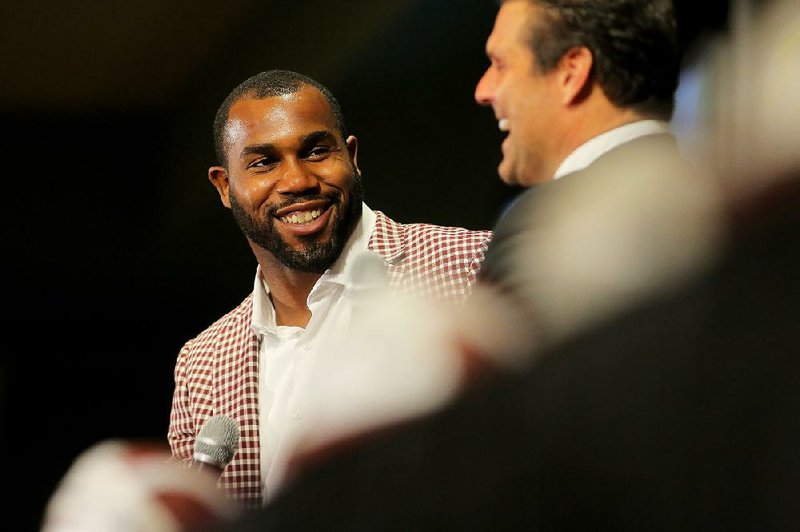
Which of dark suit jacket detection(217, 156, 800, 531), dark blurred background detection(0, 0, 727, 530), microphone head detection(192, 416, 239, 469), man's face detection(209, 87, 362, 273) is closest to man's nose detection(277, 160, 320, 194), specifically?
man's face detection(209, 87, 362, 273)

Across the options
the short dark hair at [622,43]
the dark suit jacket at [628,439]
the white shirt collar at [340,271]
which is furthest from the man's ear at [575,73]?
the white shirt collar at [340,271]

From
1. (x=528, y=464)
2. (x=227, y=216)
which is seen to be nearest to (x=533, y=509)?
(x=528, y=464)

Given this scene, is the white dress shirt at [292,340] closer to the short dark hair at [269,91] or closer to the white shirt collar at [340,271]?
the white shirt collar at [340,271]

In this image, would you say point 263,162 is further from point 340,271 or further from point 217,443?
point 217,443

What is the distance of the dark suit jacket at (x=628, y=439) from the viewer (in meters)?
0.22

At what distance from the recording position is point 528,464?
0.23 metres

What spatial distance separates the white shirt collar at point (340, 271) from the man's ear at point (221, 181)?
13 cm

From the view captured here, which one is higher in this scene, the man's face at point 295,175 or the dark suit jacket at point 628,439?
the man's face at point 295,175

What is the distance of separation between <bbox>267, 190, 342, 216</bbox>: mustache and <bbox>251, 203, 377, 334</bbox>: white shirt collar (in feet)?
0.13

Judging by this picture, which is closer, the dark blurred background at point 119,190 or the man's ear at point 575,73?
the man's ear at point 575,73

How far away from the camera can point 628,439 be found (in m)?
0.24

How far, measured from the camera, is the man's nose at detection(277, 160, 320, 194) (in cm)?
121

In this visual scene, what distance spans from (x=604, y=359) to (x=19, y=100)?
4.55ft

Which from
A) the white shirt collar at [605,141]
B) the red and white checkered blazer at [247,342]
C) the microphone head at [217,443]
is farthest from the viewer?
the red and white checkered blazer at [247,342]
